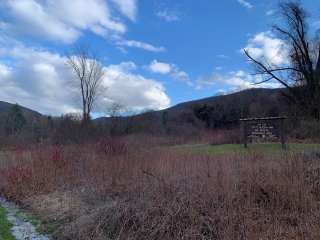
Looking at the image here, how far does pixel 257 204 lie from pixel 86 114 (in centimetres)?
2880

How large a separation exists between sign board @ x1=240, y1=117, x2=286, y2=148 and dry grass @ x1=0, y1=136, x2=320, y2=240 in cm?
838

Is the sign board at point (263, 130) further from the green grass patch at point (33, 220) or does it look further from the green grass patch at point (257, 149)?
the green grass patch at point (33, 220)

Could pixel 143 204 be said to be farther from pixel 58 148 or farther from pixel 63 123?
pixel 63 123

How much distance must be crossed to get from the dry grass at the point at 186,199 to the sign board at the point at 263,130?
838cm

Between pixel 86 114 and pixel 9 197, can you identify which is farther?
pixel 86 114

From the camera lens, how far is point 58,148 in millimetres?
10555

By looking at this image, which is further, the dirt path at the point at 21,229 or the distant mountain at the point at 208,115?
the distant mountain at the point at 208,115

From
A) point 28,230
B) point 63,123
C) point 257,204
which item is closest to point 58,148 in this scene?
point 28,230

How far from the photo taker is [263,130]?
16.7 metres

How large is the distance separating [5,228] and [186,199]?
3361mm

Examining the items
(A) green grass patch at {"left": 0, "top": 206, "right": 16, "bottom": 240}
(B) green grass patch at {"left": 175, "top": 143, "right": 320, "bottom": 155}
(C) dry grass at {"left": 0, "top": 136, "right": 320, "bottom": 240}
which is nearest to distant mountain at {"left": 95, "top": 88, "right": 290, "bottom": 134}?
(B) green grass patch at {"left": 175, "top": 143, "right": 320, "bottom": 155}

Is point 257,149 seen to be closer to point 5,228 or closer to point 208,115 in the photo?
point 5,228

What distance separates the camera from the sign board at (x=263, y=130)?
16219mm

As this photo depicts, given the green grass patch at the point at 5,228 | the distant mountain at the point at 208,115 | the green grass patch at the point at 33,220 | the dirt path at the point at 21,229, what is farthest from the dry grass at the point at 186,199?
the distant mountain at the point at 208,115
